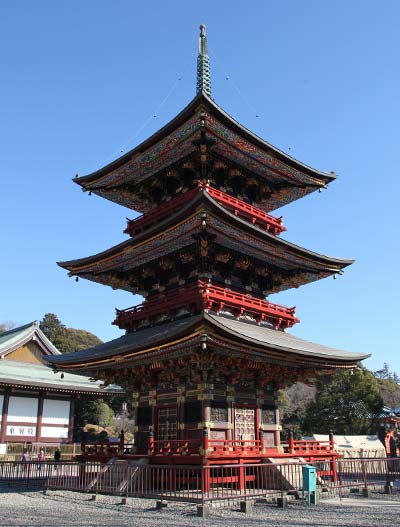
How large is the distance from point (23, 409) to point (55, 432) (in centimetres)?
338

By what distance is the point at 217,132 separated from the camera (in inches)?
891

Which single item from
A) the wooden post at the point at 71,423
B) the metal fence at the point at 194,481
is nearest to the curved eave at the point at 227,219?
the metal fence at the point at 194,481

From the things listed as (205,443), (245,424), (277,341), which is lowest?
(205,443)

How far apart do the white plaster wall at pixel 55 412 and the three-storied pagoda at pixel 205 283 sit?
679 inches

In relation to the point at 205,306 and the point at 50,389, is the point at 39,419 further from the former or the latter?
the point at 205,306

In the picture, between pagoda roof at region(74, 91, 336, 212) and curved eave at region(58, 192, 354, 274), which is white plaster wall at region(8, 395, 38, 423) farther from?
pagoda roof at region(74, 91, 336, 212)

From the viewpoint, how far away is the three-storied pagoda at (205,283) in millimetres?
19766

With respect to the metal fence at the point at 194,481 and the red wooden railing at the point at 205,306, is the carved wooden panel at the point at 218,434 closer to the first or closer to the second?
the metal fence at the point at 194,481

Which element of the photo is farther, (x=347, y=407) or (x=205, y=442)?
(x=347, y=407)

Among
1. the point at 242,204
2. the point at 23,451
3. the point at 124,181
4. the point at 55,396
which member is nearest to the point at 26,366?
the point at 55,396

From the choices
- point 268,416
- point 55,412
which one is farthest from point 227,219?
point 55,412

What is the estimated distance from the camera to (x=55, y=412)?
40438 mm

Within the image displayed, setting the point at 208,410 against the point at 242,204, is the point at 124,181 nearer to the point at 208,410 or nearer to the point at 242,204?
the point at 242,204

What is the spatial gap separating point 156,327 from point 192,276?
294 centimetres
